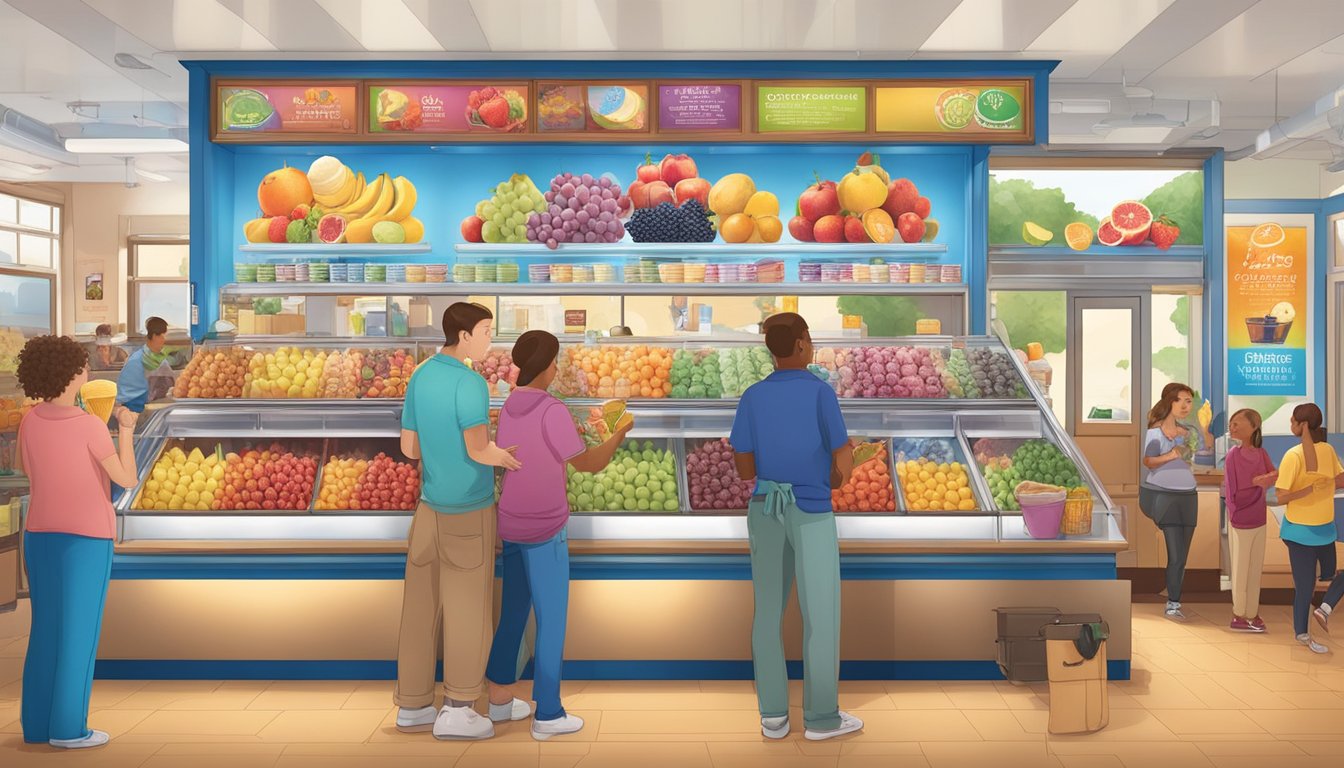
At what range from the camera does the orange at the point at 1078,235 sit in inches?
346

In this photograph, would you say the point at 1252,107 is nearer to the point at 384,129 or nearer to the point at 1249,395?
the point at 1249,395

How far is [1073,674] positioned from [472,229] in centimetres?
434

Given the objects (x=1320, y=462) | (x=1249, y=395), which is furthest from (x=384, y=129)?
(x=1249, y=395)

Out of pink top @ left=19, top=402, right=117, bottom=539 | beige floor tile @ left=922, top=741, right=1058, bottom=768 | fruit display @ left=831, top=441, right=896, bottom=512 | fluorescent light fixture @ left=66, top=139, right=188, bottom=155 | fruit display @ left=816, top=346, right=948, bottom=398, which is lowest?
beige floor tile @ left=922, top=741, right=1058, bottom=768

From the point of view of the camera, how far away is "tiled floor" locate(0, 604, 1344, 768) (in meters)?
4.20

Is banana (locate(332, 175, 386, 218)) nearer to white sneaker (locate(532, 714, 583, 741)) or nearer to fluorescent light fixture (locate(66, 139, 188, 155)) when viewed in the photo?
fluorescent light fixture (locate(66, 139, 188, 155))

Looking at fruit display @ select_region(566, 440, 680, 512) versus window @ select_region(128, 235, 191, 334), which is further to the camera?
window @ select_region(128, 235, 191, 334)

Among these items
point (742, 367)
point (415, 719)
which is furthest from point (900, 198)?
point (415, 719)

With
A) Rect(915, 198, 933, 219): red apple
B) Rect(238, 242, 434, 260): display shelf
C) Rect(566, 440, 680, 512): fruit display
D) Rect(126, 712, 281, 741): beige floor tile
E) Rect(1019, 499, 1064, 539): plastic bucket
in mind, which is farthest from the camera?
Rect(915, 198, 933, 219): red apple

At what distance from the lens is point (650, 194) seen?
6.83 m

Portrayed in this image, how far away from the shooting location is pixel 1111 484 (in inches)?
344

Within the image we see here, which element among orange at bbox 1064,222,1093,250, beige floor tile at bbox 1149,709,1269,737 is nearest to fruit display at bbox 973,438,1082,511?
beige floor tile at bbox 1149,709,1269,737

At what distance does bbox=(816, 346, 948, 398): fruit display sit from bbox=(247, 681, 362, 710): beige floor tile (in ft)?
Answer: 9.13

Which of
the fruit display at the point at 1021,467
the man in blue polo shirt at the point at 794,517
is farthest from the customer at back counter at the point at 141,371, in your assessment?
the fruit display at the point at 1021,467
